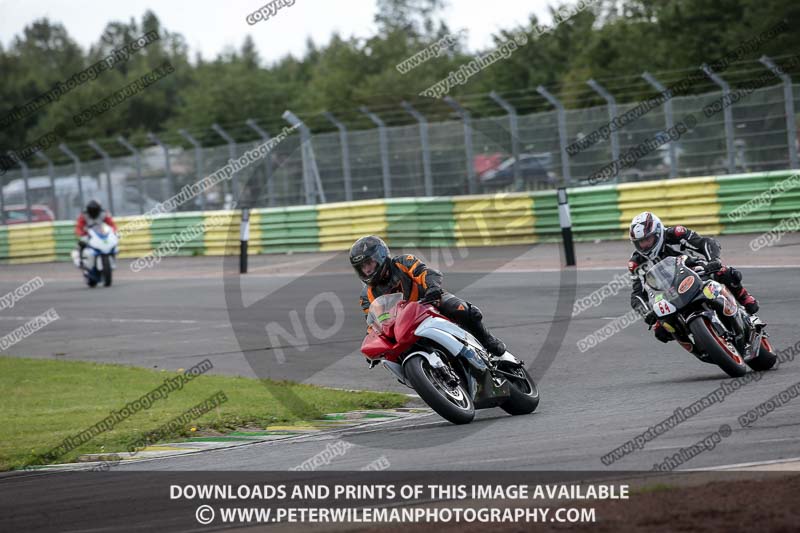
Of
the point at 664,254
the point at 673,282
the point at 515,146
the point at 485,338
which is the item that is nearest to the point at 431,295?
the point at 485,338

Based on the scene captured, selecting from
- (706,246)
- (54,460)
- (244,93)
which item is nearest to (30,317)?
(54,460)

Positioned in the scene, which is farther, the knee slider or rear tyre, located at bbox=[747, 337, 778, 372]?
rear tyre, located at bbox=[747, 337, 778, 372]

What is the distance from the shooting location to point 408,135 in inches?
1155

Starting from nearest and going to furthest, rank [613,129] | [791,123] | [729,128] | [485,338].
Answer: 1. [485,338]
2. [791,123]
3. [729,128]
4. [613,129]

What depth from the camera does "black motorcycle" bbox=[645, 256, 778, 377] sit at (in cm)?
1020

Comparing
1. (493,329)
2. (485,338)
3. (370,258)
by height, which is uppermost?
(370,258)

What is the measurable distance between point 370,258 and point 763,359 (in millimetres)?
3722

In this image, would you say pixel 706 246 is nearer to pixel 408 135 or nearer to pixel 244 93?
pixel 408 135

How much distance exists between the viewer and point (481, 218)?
27141 millimetres

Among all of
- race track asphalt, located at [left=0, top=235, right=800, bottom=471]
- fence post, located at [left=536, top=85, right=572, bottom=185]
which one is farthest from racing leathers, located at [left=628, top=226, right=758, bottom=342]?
fence post, located at [left=536, top=85, right=572, bottom=185]

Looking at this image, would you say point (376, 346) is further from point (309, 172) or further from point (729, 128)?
point (309, 172)

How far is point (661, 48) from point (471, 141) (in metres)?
17.6

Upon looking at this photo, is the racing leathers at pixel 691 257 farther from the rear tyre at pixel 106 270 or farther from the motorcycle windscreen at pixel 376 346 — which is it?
the rear tyre at pixel 106 270

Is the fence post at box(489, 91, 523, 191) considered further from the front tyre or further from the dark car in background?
the front tyre
